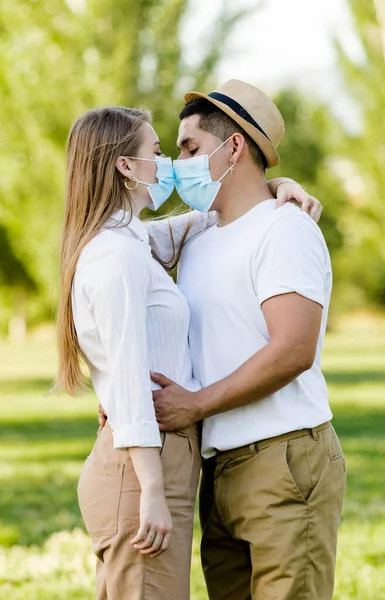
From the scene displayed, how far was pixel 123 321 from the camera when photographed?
3.12m

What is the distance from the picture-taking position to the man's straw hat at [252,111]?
369cm

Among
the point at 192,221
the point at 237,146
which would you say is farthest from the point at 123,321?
the point at 192,221

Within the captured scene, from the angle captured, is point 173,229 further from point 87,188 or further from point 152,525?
point 152,525

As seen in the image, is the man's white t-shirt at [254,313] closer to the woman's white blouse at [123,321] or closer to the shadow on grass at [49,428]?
the woman's white blouse at [123,321]

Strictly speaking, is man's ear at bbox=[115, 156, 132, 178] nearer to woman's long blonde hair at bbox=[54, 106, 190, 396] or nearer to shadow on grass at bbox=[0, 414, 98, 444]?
woman's long blonde hair at bbox=[54, 106, 190, 396]

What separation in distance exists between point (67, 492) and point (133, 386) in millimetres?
5685

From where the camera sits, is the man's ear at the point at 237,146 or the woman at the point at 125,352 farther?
the man's ear at the point at 237,146

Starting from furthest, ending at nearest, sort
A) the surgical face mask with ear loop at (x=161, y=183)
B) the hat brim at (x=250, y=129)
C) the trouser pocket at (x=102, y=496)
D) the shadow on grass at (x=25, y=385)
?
the shadow on grass at (x=25, y=385)
the hat brim at (x=250, y=129)
the surgical face mask with ear loop at (x=161, y=183)
the trouser pocket at (x=102, y=496)

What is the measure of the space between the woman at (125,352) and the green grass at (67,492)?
87.5 inches

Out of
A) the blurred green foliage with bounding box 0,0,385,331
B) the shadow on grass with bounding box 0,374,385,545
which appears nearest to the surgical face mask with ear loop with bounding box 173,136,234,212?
the shadow on grass with bounding box 0,374,385,545

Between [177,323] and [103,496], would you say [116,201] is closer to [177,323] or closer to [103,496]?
[177,323]

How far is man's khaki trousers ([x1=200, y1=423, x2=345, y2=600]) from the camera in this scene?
342 centimetres

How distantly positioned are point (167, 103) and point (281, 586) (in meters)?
12.9

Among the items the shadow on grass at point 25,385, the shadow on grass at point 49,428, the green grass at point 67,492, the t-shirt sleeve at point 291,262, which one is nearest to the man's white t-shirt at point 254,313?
the t-shirt sleeve at point 291,262
